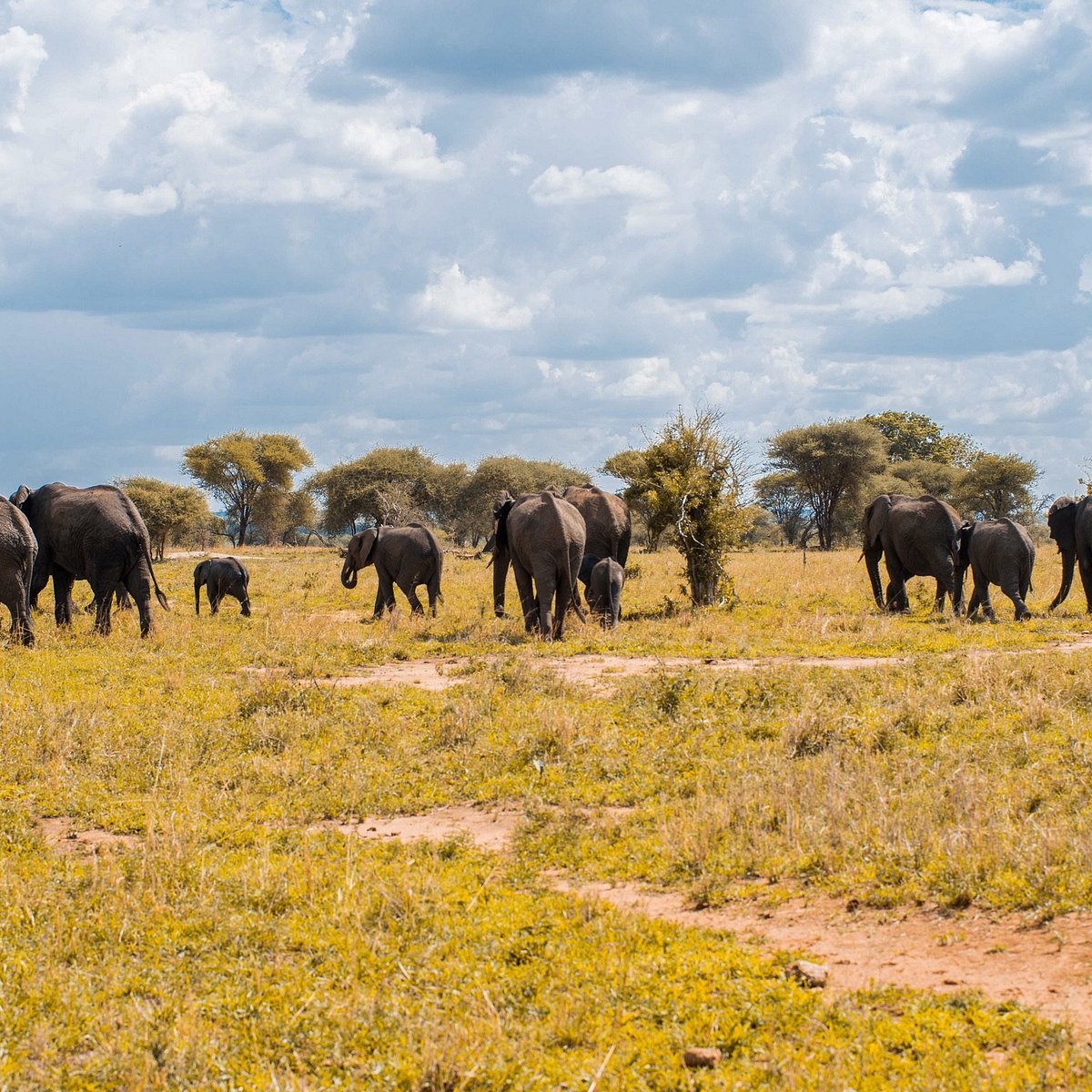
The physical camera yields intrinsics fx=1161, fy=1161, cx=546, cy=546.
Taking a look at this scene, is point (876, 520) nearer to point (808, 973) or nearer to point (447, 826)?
point (447, 826)

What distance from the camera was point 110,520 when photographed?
1919 centimetres

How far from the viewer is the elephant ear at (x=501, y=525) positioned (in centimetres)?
2056

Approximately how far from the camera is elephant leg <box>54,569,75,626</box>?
1973 centimetres

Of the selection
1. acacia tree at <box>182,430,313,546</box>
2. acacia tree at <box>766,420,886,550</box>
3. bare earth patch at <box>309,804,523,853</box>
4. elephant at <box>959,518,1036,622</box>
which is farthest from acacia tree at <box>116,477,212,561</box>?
bare earth patch at <box>309,804,523,853</box>

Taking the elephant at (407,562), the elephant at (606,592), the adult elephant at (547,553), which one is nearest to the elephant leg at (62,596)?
the elephant at (407,562)

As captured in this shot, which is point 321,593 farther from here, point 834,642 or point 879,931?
point 879,931

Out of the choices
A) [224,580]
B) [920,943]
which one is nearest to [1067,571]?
[224,580]

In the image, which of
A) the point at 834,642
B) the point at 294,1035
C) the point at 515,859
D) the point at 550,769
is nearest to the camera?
the point at 294,1035

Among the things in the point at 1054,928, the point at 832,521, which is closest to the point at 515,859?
the point at 1054,928

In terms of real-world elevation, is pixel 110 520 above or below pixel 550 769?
above

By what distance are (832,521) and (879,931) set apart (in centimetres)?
7146

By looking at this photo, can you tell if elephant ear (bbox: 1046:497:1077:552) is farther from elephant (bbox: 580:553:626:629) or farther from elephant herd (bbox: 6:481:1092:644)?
elephant (bbox: 580:553:626:629)

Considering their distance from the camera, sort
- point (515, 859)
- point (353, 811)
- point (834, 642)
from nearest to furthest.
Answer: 1. point (515, 859)
2. point (353, 811)
3. point (834, 642)

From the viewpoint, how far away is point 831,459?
67.1 metres
